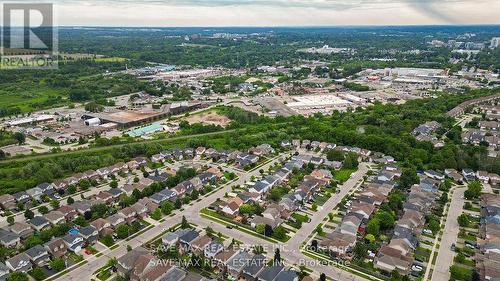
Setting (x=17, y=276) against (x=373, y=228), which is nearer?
(x=17, y=276)

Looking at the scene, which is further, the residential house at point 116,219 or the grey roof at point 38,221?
the residential house at point 116,219

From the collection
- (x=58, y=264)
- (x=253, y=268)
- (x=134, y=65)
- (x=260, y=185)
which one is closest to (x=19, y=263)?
(x=58, y=264)

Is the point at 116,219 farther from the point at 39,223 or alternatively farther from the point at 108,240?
the point at 39,223

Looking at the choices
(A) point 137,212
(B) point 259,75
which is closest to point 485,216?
(A) point 137,212

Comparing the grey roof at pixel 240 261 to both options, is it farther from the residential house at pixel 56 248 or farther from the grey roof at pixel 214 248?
the residential house at pixel 56 248

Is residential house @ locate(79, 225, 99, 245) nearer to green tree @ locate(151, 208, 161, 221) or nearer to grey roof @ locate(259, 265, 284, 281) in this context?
green tree @ locate(151, 208, 161, 221)

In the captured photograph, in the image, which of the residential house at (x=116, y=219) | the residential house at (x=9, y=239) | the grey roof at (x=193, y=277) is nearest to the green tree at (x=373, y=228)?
the grey roof at (x=193, y=277)

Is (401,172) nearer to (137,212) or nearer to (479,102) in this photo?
(137,212)
